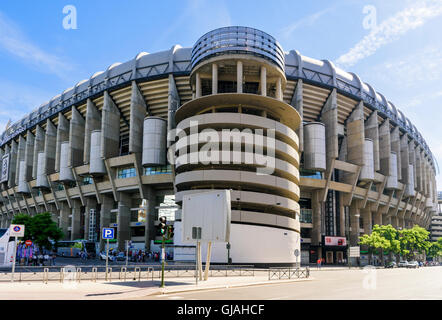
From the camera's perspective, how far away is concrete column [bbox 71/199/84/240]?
7862 centimetres

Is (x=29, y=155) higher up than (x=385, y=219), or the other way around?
(x=29, y=155)

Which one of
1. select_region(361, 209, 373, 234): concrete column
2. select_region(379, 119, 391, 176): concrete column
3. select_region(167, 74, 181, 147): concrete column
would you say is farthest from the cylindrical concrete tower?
select_region(379, 119, 391, 176): concrete column

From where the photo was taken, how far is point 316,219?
6969 cm

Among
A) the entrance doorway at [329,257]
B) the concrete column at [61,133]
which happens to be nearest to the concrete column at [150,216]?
the concrete column at [61,133]

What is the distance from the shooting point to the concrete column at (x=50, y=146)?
84.4 meters

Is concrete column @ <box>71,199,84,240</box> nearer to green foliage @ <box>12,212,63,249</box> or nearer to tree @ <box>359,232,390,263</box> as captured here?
green foliage @ <box>12,212,63,249</box>

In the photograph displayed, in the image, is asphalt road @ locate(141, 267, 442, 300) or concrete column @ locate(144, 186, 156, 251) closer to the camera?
asphalt road @ locate(141, 267, 442, 300)

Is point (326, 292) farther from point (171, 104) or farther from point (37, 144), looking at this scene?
Result: point (37, 144)

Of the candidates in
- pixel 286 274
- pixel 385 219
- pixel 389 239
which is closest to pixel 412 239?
pixel 389 239

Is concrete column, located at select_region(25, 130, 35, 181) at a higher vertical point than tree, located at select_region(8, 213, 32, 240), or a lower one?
higher

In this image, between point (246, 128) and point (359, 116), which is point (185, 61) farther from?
point (359, 116)

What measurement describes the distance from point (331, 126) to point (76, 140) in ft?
162

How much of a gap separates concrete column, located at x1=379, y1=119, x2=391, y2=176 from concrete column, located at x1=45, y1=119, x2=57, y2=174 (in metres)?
70.7
